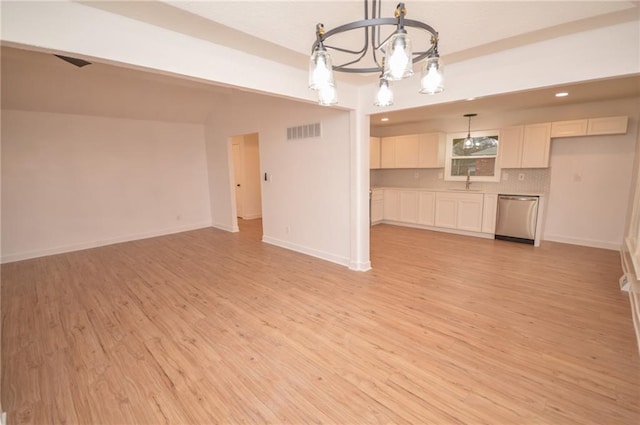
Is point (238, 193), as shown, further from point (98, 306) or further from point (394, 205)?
point (98, 306)

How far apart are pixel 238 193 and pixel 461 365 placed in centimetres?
683

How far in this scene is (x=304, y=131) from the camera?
169 inches

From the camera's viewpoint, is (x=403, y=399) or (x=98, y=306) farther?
(x=98, y=306)

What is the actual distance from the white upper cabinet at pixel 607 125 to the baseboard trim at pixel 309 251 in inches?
174

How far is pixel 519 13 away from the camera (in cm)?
185

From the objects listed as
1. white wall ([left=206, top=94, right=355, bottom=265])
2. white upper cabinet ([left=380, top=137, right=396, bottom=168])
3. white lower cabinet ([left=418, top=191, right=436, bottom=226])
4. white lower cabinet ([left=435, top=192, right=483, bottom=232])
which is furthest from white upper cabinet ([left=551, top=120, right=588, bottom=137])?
white wall ([left=206, top=94, right=355, bottom=265])

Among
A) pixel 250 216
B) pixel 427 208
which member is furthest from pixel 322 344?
pixel 250 216

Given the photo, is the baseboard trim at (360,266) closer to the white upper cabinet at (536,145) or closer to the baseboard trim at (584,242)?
the white upper cabinet at (536,145)

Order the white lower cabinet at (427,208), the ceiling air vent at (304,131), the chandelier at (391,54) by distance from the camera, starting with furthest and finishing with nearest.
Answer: the white lower cabinet at (427,208)
the ceiling air vent at (304,131)
the chandelier at (391,54)

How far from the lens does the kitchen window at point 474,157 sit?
5578 mm

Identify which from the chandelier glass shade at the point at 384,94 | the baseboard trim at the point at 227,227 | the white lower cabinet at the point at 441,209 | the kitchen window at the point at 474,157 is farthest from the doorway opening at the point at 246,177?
the chandelier glass shade at the point at 384,94

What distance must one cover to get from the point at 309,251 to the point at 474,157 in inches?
158

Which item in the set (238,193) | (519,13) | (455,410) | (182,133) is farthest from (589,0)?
(238,193)

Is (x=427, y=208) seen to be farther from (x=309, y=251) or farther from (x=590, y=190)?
(x=309, y=251)
